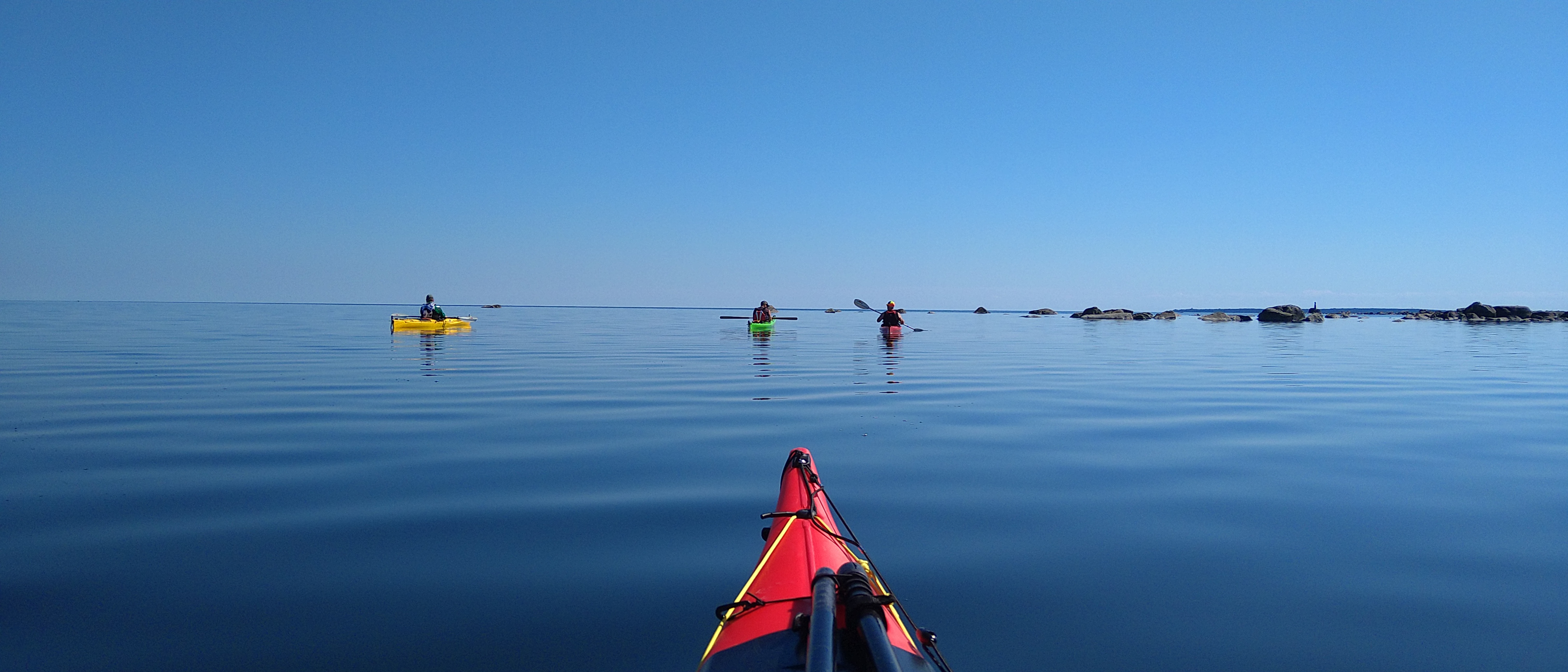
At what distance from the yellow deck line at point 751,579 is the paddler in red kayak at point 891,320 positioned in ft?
103

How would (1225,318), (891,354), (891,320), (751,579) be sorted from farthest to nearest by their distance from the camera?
1. (1225,318)
2. (891,320)
3. (891,354)
4. (751,579)

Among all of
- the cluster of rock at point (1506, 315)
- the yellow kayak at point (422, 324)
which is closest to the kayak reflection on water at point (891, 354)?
the yellow kayak at point (422, 324)

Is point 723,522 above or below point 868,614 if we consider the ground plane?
below

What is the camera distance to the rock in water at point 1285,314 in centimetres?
6981

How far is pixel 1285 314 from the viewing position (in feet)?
229

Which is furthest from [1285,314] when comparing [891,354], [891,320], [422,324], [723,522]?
[723,522]

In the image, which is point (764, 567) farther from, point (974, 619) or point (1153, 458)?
point (1153, 458)

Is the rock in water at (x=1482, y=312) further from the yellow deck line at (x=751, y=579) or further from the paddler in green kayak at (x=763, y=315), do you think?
the yellow deck line at (x=751, y=579)

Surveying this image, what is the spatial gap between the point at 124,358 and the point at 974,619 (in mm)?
24267

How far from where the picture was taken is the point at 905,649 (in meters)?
2.96

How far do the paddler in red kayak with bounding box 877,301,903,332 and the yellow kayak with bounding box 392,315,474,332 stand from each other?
20.2 m

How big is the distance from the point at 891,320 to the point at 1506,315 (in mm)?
83302

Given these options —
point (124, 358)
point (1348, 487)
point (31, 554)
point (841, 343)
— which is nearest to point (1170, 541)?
point (1348, 487)

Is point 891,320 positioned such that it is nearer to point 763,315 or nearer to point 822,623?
point 763,315
